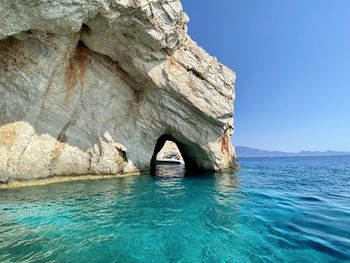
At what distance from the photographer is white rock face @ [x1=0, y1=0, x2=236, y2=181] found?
12234 millimetres

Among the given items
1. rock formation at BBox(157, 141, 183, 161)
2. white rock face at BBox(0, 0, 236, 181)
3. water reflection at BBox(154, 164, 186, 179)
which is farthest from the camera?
rock formation at BBox(157, 141, 183, 161)

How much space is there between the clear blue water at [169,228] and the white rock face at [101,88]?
412cm

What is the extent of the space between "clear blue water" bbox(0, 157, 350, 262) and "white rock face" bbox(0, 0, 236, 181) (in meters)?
4.12

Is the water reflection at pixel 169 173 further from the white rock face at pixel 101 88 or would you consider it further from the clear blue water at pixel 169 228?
the clear blue water at pixel 169 228

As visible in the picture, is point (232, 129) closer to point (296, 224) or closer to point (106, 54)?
point (106, 54)

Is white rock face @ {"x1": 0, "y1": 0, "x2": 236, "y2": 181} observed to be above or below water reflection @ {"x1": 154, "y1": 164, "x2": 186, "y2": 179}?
above

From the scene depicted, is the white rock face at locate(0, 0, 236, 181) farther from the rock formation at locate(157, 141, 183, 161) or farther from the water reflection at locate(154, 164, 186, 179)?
the rock formation at locate(157, 141, 183, 161)

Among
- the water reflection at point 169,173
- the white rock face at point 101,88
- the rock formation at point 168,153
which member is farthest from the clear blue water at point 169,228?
the rock formation at point 168,153

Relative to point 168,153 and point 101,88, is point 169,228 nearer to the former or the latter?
point 101,88

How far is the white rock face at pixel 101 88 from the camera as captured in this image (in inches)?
482

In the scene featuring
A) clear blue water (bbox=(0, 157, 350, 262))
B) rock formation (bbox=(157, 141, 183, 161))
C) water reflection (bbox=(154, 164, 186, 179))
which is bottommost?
clear blue water (bbox=(0, 157, 350, 262))

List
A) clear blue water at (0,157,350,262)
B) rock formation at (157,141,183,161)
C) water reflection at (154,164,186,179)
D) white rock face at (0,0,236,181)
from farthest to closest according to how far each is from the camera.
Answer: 1. rock formation at (157,141,183,161)
2. water reflection at (154,164,186,179)
3. white rock face at (0,0,236,181)
4. clear blue water at (0,157,350,262)

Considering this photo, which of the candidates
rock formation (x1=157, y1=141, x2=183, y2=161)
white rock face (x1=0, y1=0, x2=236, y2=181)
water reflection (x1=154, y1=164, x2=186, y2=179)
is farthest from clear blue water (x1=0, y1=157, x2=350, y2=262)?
rock formation (x1=157, y1=141, x2=183, y2=161)

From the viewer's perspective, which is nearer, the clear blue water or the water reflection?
the clear blue water
